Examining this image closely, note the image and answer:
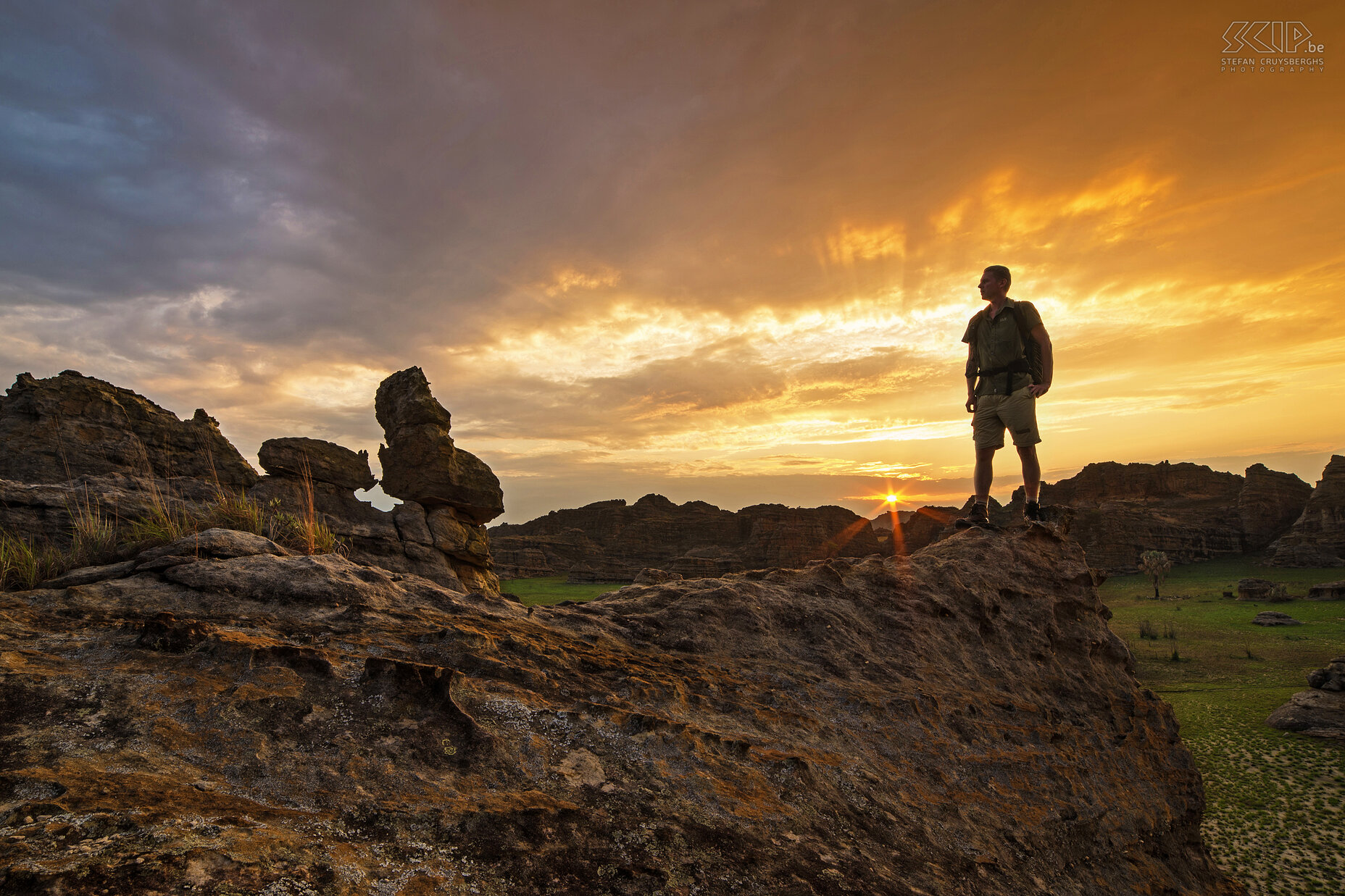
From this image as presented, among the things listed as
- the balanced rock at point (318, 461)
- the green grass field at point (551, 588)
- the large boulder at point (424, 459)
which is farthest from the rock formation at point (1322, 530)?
the balanced rock at point (318, 461)

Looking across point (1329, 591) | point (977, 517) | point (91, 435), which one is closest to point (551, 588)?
point (91, 435)

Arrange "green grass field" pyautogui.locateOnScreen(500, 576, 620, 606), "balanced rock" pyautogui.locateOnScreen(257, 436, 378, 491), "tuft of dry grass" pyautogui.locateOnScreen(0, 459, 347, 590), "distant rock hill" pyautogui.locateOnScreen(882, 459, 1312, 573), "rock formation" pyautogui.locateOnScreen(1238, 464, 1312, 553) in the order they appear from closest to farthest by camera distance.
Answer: "tuft of dry grass" pyautogui.locateOnScreen(0, 459, 347, 590)
"balanced rock" pyautogui.locateOnScreen(257, 436, 378, 491)
"green grass field" pyautogui.locateOnScreen(500, 576, 620, 606)
"distant rock hill" pyautogui.locateOnScreen(882, 459, 1312, 573)
"rock formation" pyautogui.locateOnScreen(1238, 464, 1312, 553)

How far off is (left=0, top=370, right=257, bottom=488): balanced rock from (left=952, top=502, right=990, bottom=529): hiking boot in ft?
32.8

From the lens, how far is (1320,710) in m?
17.4

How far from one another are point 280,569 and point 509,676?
1789mm

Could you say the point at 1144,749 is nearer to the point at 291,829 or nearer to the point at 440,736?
the point at 440,736

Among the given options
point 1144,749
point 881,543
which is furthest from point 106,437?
point 881,543

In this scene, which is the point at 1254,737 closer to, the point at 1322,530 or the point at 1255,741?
the point at 1255,741

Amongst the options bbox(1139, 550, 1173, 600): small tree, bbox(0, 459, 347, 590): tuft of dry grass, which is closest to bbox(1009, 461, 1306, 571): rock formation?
bbox(1139, 550, 1173, 600): small tree

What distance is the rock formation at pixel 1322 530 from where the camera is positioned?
7775 cm

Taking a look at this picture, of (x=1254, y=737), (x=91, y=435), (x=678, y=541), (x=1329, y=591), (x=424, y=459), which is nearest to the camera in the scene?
(x=91, y=435)

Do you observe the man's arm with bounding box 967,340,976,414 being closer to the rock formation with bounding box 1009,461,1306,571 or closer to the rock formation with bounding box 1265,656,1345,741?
the rock formation with bounding box 1265,656,1345,741

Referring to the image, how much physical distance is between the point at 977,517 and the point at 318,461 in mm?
15164

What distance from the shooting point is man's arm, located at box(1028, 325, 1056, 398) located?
7.06 meters
